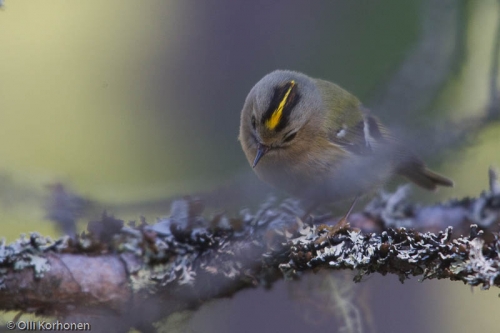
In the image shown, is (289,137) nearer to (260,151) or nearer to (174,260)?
(260,151)

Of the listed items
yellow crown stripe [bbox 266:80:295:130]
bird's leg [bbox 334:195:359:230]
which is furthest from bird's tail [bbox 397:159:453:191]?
yellow crown stripe [bbox 266:80:295:130]

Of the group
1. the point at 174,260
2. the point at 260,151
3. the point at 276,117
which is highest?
the point at 276,117

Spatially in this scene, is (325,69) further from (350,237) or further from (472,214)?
(350,237)

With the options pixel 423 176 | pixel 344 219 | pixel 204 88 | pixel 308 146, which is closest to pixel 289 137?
pixel 308 146

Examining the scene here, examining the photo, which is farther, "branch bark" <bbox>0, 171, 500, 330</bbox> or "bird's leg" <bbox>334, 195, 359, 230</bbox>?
"bird's leg" <bbox>334, 195, 359, 230</bbox>

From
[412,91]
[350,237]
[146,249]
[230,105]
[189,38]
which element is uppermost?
[189,38]

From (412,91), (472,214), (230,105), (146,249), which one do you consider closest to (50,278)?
(146,249)

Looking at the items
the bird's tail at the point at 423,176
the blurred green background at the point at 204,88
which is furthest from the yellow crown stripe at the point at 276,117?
the bird's tail at the point at 423,176

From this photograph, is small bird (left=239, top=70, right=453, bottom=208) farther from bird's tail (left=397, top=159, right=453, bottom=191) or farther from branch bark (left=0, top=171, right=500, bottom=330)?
branch bark (left=0, top=171, right=500, bottom=330)
